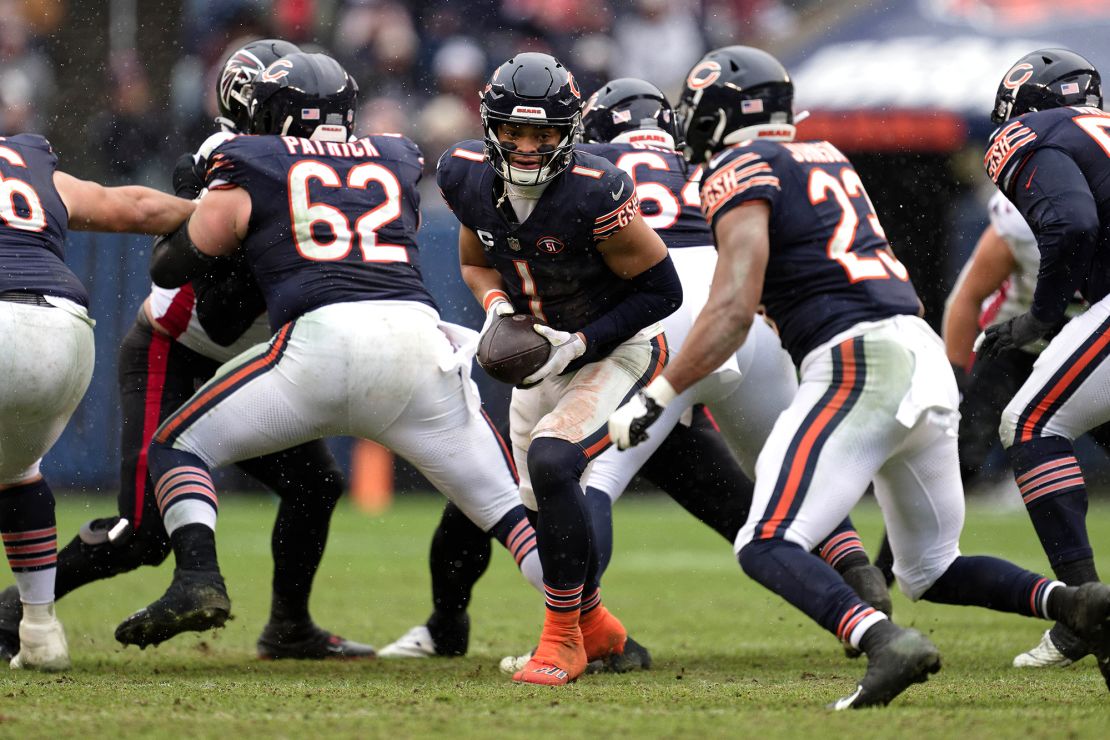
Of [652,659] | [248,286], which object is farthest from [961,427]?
[248,286]

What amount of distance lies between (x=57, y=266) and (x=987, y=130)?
810 cm

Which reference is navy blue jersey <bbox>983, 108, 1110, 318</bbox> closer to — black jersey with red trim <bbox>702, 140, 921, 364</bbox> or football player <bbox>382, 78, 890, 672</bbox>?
black jersey with red trim <bbox>702, 140, 921, 364</bbox>

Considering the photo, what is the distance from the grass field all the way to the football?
2.99ft

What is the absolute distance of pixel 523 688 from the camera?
14.1 feet

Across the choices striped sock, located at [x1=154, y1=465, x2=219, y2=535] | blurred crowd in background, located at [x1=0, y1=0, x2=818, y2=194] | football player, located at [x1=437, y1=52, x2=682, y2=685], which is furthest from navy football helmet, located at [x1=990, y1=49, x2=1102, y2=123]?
blurred crowd in background, located at [x1=0, y1=0, x2=818, y2=194]

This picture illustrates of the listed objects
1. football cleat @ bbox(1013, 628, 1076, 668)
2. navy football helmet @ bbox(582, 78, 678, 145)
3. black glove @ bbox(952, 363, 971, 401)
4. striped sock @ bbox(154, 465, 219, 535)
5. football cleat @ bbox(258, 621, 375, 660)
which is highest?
navy football helmet @ bbox(582, 78, 678, 145)

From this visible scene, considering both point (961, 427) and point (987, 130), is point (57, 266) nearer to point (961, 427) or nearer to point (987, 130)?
point (961, 427)

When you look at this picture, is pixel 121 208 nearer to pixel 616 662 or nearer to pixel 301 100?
pixel 301 100

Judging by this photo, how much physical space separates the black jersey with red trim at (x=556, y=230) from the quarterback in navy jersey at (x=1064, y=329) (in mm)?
1301

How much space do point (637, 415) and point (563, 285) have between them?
0.73 metres

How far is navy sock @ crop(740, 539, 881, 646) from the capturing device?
387cm

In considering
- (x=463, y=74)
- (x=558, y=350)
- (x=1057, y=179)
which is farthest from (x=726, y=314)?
(x=463, y=74)

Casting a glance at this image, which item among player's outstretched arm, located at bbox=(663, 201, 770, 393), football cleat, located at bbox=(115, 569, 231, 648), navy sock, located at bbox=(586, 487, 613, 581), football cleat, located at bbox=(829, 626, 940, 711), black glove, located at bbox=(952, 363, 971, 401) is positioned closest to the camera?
football cleat, located at bbox=(829, 626, 940, 711)

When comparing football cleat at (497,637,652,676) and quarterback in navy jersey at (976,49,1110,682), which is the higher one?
quarterback in navy jersey at (976,49,1110,682)
